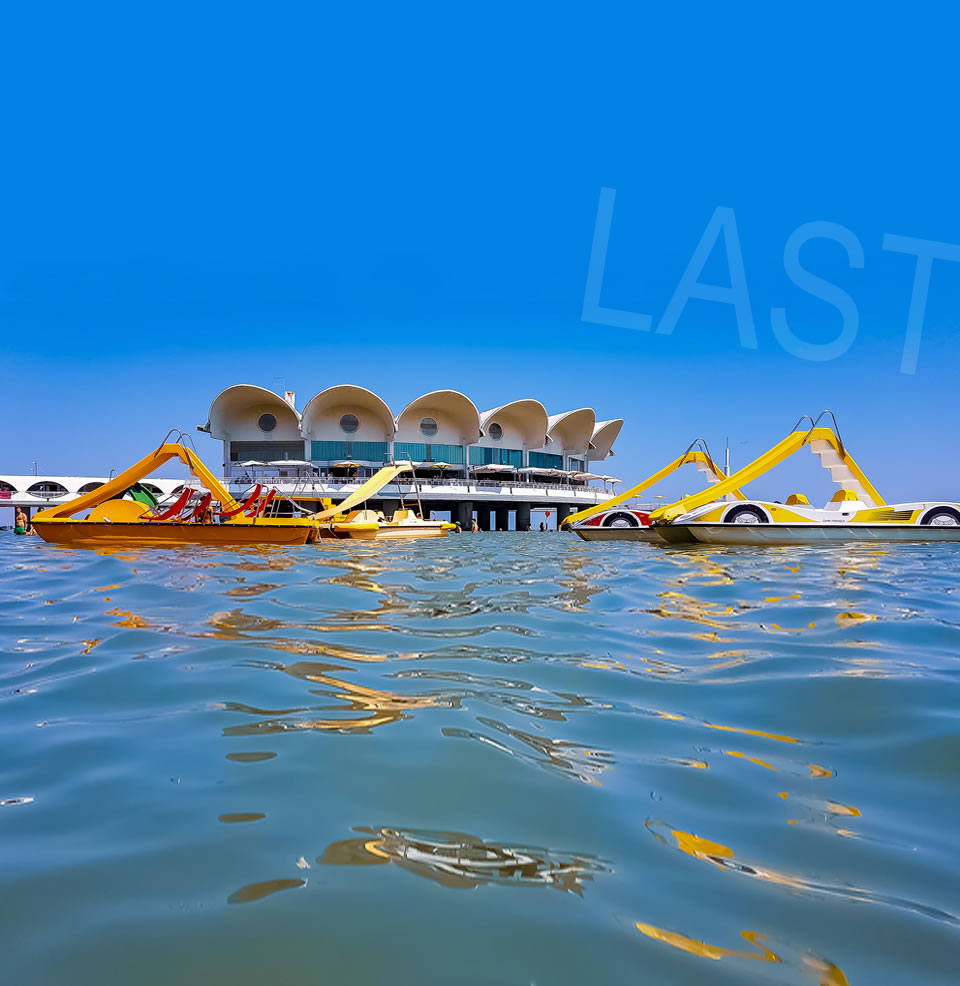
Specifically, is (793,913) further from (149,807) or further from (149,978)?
(149,807)

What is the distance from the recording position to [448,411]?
51438 mm

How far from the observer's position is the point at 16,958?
1314 millimetres

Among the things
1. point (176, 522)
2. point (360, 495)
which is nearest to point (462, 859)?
point (176, 522)

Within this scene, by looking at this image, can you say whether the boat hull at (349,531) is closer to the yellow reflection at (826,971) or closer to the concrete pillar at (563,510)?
the yellow reflection at (826,971)

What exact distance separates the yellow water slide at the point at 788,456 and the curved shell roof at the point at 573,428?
3696 cm

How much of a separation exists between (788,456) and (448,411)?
3484 cm

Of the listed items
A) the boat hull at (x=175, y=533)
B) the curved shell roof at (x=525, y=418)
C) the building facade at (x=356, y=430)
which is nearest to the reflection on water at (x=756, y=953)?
the boat hull at (x=175, y=533)

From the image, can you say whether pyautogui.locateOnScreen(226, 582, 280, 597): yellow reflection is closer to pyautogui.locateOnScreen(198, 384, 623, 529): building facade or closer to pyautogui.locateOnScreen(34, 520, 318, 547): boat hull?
pyautogui.locateOnScreen(34, 520, 318, 547): boat hull

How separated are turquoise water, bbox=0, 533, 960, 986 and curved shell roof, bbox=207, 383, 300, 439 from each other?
4641 cm

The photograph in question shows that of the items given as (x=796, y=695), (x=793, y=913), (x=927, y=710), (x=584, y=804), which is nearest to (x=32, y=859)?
(x=584, y=804)

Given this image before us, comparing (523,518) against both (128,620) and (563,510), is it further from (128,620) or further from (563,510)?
(128,620)

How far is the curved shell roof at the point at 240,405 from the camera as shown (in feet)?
160

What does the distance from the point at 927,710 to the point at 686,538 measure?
1529cm

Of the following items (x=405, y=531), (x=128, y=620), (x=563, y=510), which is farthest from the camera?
(x=563, y=510)
